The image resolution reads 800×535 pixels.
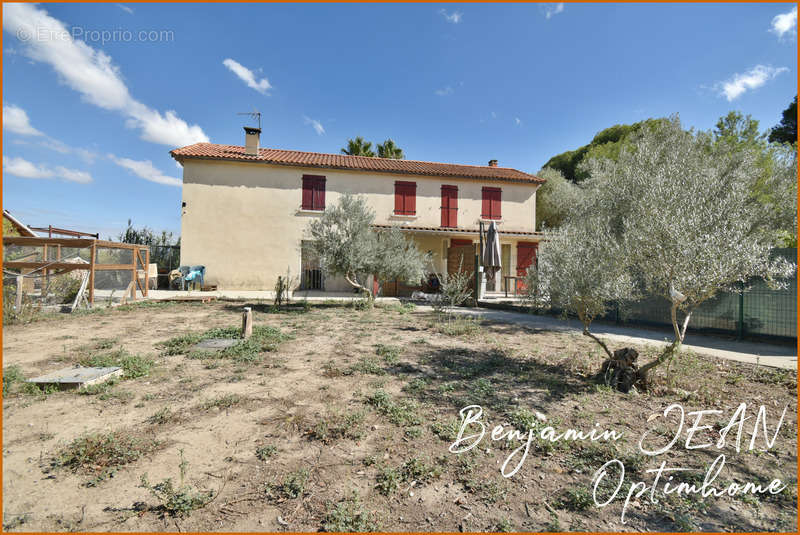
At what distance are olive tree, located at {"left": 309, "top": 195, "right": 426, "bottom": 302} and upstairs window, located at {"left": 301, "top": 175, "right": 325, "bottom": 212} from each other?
6043 millimetres

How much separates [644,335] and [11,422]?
9323mm

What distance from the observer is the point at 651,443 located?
281cm

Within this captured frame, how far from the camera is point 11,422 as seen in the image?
2949 mm

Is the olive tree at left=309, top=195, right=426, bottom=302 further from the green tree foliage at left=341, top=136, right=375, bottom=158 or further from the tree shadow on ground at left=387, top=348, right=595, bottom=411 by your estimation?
the green tree foliage at left=341, top=136, right=375, bottom=158

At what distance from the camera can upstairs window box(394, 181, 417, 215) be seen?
16484mm

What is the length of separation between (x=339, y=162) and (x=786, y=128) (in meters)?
24.7

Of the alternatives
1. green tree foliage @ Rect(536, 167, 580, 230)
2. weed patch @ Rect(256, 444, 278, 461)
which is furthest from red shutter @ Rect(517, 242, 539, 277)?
weed patch @ Rect(256, 444, 278, 461)

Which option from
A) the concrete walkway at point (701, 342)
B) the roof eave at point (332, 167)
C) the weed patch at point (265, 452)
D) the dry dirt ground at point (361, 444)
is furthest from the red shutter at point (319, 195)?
the weed patch at point (265, 452)

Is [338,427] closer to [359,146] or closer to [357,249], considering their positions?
[357,249]

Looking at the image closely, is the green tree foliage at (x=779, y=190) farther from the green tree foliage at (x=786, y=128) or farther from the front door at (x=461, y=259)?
the green tree foliage at (x=786, y=128)

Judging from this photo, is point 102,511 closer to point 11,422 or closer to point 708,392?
point 11,422

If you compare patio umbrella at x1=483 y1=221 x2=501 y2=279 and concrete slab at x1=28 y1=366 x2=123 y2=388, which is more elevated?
patio umbrella at x1=483 y1=221 x2=501 y2=279

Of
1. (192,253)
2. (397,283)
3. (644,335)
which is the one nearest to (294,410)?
(644,335)

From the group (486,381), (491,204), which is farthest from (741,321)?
(491,204)
